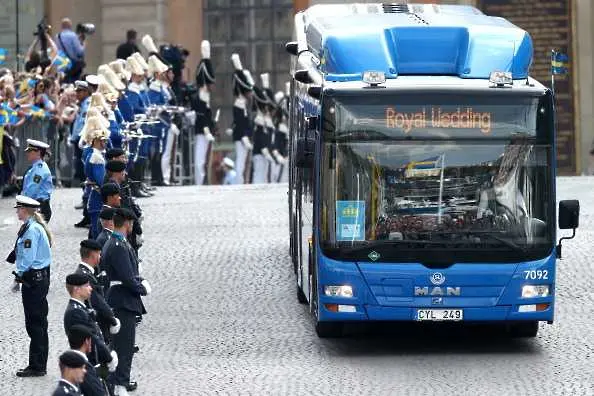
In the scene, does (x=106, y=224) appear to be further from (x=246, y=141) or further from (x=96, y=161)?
(x=246, y=141)

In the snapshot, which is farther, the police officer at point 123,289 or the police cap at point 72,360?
the police officer at point 123,289

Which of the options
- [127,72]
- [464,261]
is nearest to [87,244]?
[464,261]

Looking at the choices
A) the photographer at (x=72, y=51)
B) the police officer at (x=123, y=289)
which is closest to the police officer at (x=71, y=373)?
the police officer at (x=123, y=289)

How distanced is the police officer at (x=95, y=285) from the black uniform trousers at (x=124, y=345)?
0.44m

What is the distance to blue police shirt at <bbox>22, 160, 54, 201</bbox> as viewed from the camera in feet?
76.0

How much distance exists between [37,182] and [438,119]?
629cm

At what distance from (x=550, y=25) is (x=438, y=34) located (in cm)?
2557

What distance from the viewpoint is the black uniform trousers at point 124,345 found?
16.7 meters

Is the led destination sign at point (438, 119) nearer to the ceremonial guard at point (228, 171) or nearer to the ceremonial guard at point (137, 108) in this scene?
the ceremonial guard at point (137, 108)

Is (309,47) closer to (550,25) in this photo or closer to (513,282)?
(513,282)

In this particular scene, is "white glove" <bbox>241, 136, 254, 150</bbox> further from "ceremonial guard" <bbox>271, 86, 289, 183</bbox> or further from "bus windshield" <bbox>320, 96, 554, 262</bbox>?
"bus windshield" <bbox>320, 96, 554, 262</bbox>

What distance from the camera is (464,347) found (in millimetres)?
19359

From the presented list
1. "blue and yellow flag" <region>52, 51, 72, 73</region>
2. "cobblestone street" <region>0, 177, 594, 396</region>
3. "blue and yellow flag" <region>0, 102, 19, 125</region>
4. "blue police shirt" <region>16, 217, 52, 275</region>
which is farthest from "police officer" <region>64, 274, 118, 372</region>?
"blue and yellow flag" <region>52, 51, 72, 73</region>

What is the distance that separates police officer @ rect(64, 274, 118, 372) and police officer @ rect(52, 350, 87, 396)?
2.76 m
